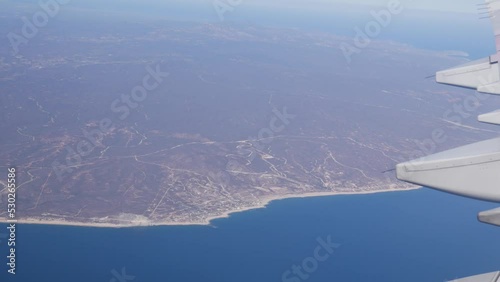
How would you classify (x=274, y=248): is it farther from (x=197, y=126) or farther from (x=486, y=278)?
(x=197, y=126)

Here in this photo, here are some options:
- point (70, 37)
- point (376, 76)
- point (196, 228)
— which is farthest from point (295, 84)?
point (70, 37)

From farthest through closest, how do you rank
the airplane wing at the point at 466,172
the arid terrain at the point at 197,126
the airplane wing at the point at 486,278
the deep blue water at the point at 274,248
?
the arid terrain at the point at 197,126 < the deep blue water at the point at 274,248 < the airplane wing at the point at 466,172 < the airplane wing at the point at 486,278

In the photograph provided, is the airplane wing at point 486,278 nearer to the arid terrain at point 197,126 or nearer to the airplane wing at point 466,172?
the airplane wing at point 466,172

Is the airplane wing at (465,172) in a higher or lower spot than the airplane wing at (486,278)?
higher

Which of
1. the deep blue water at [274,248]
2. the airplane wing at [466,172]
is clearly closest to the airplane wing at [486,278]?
the airplane wing at [466,172]

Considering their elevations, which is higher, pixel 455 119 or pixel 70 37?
pixel 70 37

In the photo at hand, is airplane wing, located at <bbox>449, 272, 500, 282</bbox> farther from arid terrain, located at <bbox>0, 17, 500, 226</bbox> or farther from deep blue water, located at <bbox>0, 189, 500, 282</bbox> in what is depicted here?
deep blue water, located at <bbox>0, 189, 500, 282</bbox>

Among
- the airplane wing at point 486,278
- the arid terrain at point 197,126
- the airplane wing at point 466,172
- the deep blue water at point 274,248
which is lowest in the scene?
the deep blue water at point 274,248

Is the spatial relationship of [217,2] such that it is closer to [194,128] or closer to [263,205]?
[194,128]

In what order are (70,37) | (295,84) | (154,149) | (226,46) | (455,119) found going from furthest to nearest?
(226,46) < (70,37) < (295,84) < (455,119) < (154,149)
